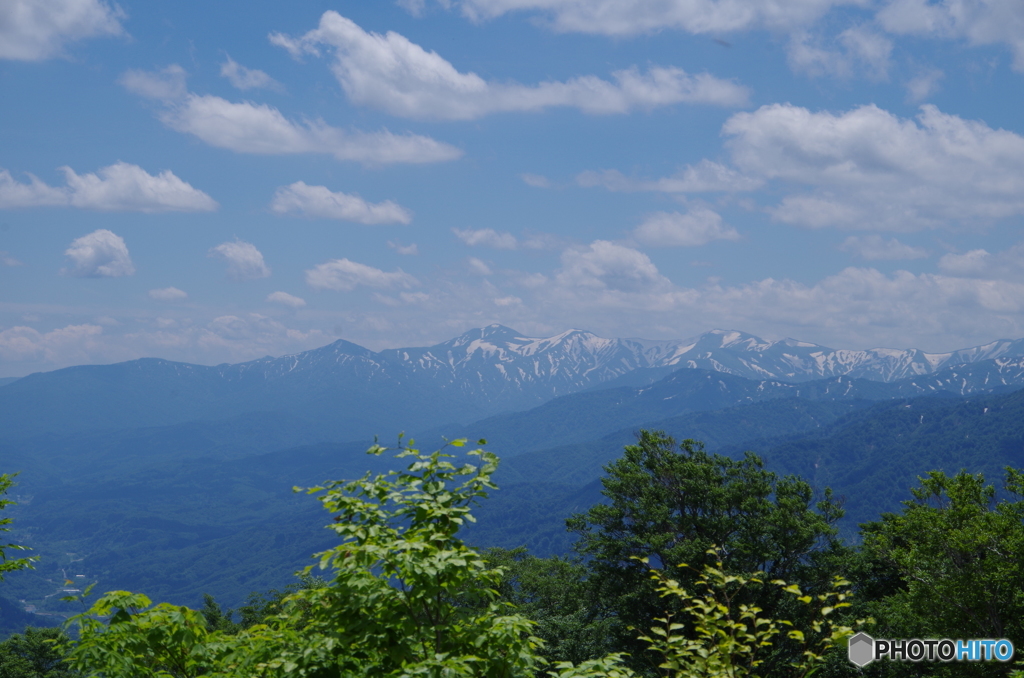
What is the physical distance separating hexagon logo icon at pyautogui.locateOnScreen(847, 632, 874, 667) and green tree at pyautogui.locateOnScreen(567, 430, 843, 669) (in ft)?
87.4

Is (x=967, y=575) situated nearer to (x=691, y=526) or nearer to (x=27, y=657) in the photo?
(x=691, y=526)

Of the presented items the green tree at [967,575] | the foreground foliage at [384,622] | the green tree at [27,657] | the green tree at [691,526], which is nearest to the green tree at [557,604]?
the green tree at [691,526]

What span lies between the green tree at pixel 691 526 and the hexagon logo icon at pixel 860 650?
26635 mm

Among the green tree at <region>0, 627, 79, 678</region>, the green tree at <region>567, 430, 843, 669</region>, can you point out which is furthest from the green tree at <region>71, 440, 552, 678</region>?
the green tree at <region>0, 627, 79, 678</region>

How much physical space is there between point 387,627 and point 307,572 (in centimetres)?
227

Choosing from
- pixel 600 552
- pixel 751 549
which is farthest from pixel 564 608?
pixel 751 549

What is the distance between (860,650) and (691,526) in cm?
3216

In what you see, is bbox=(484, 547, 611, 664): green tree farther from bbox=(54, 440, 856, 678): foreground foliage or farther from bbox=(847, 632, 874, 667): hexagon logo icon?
bbox=(54, 440, 856, 678): foreground foliage

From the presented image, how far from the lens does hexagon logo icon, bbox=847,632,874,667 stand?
10.0 meters

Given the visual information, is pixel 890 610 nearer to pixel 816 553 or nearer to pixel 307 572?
pixel 816 553

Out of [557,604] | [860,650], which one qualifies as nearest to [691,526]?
[557,604]

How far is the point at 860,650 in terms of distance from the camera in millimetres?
10391

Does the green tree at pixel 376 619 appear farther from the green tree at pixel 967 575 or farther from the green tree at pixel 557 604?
the green tree at pixel 557 604

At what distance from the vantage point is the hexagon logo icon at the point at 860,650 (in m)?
10.0
